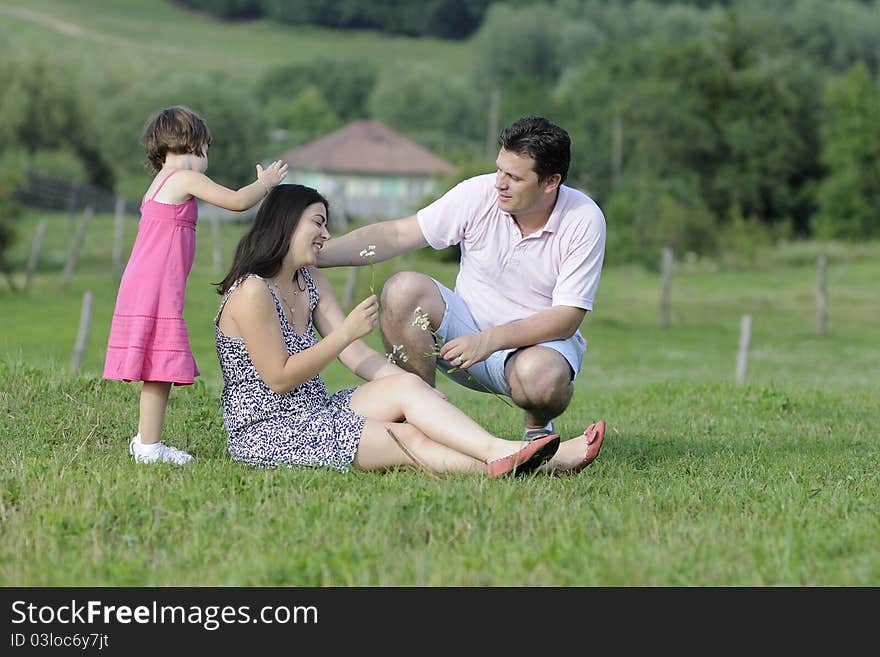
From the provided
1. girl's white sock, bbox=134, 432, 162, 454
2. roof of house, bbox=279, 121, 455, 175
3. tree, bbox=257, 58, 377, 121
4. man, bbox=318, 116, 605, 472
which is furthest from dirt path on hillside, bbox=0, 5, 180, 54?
girl's white sock, bbox=134, 432, 162, 454

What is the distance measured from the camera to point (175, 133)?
20.2ft

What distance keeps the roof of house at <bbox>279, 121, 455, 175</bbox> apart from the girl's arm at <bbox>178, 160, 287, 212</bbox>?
7509cm

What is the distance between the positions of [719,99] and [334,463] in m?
61.6

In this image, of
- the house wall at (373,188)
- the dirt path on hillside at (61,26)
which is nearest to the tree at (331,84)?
the dirt path on hillside at (61,26)

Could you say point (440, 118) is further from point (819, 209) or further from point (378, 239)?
point (378, 239)

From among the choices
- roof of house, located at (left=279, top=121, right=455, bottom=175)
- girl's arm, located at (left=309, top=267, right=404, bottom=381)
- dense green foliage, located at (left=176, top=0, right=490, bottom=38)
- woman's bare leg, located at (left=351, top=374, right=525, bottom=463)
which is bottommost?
woman's bare leg, located at (left=351, top=374, right=525, bottom=463)

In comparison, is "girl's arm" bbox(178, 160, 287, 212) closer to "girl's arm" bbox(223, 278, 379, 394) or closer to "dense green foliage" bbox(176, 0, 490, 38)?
"girl's arm" bbox(223, 278, 379, 394)

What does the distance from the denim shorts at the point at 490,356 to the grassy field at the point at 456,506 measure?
24.3 inches

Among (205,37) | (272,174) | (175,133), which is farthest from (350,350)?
(205,37)

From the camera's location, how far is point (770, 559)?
4207 mm

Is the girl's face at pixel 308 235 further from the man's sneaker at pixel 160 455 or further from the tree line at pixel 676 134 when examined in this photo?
the tree line at pixel 676 134

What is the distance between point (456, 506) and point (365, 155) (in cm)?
7998

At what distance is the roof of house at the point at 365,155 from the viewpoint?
269ft

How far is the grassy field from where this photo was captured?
13.4ft
